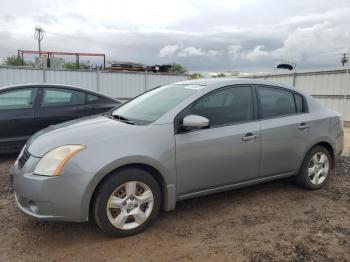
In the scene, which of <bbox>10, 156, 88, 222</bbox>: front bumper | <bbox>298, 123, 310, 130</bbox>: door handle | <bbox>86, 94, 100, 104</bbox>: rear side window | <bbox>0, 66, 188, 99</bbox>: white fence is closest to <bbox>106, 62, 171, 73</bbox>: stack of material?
<bbox>0, 66, 188, 99</bbox>: white fence

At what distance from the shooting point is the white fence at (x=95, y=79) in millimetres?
14836

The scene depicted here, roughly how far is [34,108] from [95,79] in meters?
10.8

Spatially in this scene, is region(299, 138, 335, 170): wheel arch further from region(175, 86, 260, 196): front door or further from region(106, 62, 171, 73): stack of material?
region(106, 62, 171, 73): stack of material

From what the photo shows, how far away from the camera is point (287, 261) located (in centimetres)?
302

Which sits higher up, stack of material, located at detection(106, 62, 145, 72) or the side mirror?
stack of material, located at detection(106, 62, 145, 72)

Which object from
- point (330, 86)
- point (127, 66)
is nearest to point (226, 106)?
point (330, 86)

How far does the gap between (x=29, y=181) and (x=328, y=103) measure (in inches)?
529

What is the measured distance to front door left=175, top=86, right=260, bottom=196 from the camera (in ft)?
12.0

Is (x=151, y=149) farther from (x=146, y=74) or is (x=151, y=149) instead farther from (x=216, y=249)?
(x=146, y=74)

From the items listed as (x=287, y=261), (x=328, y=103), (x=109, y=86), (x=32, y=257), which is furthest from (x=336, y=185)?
(x=109, y=86)

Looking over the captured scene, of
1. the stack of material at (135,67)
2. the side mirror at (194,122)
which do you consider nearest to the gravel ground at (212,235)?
the side mirror at (194,122)

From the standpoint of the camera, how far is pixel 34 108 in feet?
20.5

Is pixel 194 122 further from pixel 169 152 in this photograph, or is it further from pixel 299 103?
pixel 299 103

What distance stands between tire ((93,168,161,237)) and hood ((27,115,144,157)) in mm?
383
